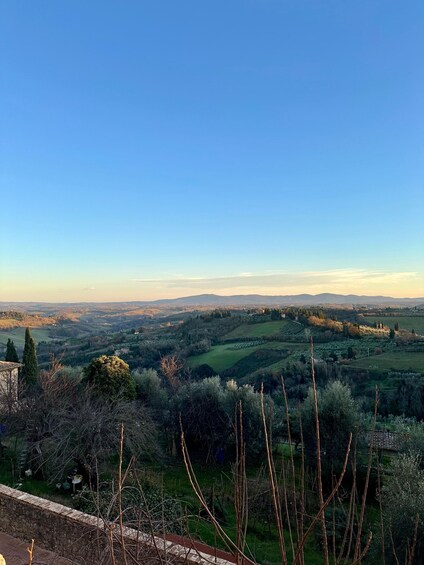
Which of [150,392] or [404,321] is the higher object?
[404,321]

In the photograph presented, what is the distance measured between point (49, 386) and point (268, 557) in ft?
39.5

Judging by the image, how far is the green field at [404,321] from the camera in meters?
51.2

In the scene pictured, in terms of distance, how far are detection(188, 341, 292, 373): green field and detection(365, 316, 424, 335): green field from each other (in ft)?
58.9

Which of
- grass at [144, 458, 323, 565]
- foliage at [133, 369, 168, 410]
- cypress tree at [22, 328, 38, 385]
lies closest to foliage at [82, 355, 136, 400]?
foliage at [133, 369, 168, 410]

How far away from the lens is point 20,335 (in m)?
79.6

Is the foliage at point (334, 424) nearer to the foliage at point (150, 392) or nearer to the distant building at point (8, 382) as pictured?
the foliage at point (150, 392)

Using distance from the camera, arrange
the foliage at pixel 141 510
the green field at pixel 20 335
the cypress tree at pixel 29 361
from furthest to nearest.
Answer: the green field at pixel 20 335, the cypress tree at pixel 29 361, the foliage at pixel 141 510

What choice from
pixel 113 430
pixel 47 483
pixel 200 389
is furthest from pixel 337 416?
pixel 47 483

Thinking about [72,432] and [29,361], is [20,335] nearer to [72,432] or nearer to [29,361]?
[29,361]

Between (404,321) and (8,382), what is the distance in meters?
51.2

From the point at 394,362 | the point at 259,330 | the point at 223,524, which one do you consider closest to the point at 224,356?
the point at 259,330

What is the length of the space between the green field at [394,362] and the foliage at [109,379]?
64.0 ft

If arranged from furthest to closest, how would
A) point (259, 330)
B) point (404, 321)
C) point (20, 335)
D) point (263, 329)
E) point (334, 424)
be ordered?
point (20, 335), point (259, 330), point (263, 329), point (404, 321), point (334, 424)

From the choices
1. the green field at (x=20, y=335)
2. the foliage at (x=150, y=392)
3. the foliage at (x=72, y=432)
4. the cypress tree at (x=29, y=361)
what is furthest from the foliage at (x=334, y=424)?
the green field at (x=20, y=335)
